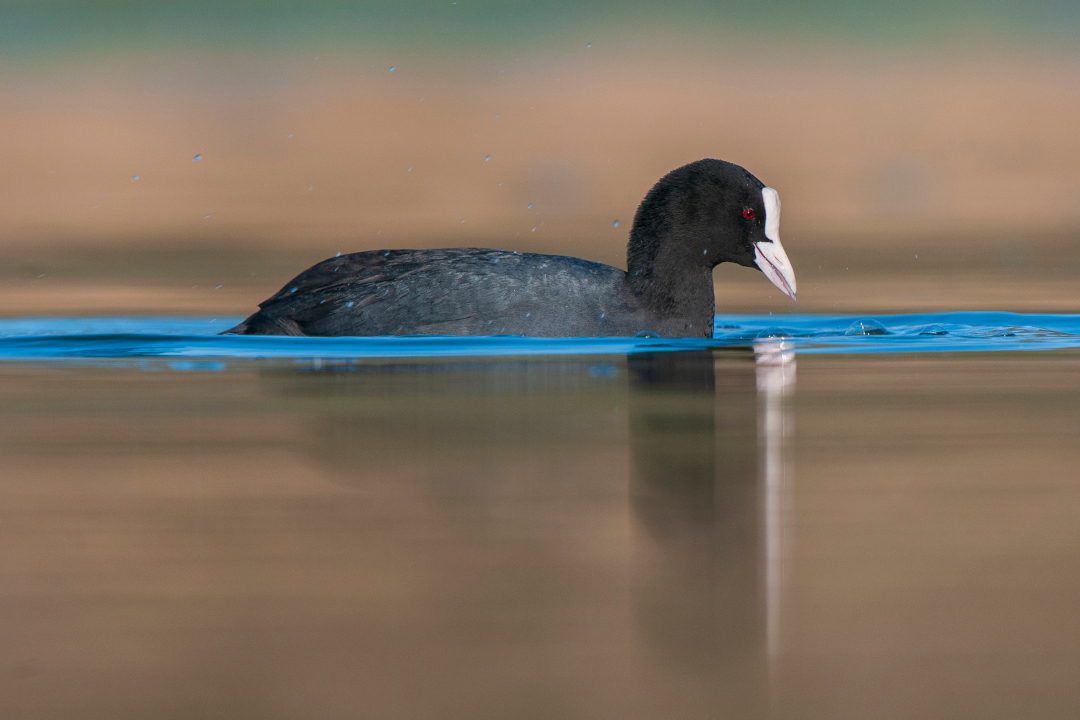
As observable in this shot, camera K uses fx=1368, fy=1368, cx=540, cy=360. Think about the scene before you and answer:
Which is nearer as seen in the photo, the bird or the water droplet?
the bird

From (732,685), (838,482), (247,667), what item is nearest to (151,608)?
(247,667)

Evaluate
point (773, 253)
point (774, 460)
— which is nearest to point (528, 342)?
point (773, 253)

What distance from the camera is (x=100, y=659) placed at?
202cm

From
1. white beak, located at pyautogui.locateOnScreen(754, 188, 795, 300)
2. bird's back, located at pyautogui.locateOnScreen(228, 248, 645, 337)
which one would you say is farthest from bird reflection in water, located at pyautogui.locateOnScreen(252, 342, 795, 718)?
white beak, located at pyautogui.locateOnScreen(754, 188, 795, 300)

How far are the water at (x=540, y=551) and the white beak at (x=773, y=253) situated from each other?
2.27 m

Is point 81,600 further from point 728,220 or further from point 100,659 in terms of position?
point 728,220

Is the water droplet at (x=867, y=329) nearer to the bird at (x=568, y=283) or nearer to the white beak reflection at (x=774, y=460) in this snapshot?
the bird at (x=568, y=283)

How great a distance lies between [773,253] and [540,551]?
4.92 meters

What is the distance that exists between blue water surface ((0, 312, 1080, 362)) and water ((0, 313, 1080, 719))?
1.39 metres

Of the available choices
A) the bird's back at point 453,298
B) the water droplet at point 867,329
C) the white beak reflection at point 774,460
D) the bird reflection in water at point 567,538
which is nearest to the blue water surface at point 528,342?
the water droplet at point 867,329

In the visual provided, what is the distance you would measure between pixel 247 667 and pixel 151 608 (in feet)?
1.25

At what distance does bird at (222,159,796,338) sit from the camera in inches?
268

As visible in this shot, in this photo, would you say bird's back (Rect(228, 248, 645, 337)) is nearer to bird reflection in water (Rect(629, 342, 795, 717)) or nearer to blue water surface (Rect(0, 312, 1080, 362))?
blue water surface (Rect(0, 312, 1080, 362))

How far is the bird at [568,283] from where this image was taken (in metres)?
6.80
